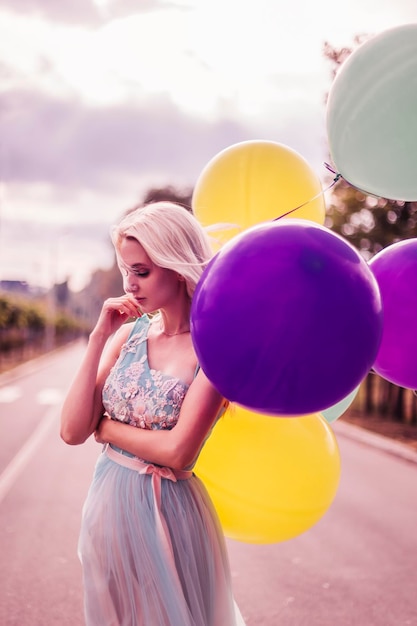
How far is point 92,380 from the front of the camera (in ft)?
7.60

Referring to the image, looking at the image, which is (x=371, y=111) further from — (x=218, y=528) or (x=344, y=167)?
(x=218, y=528)

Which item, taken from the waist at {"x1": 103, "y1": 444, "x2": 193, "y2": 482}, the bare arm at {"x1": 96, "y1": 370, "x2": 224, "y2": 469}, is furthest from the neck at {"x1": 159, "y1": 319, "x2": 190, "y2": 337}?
the waist at {"x1": 103, "y1": 444, "x2": 193, "y2": 482}

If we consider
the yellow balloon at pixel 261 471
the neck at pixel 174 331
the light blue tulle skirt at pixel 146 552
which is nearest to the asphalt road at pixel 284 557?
the yellow balloon at pixel 261 471

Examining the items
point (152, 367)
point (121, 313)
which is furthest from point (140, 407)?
point (121, 313)

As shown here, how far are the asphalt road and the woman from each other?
6.69 feet

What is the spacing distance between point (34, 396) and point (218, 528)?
15.7 meters

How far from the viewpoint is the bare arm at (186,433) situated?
2.15 meters

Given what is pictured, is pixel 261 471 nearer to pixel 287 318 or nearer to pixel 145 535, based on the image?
pixel 145 535

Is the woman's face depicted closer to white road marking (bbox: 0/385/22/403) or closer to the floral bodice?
the floral bodice

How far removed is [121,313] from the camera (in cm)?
242

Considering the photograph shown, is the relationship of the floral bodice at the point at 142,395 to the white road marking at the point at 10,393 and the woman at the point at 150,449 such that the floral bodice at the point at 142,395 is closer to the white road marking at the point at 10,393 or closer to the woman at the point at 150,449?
the woman at the point at 150,449

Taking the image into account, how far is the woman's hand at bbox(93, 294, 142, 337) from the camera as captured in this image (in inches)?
93.4

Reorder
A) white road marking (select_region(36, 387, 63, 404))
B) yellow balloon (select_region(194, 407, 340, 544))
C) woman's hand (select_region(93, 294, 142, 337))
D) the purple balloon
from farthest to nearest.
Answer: white road marking (select_region(36, 387, 63, 404)), yellow balloon (select_region(194, 407, 340, 544)), woman's hand (select_region(93, 294, 142, 337)), the purple balloon

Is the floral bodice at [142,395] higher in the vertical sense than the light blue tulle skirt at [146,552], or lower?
higher
